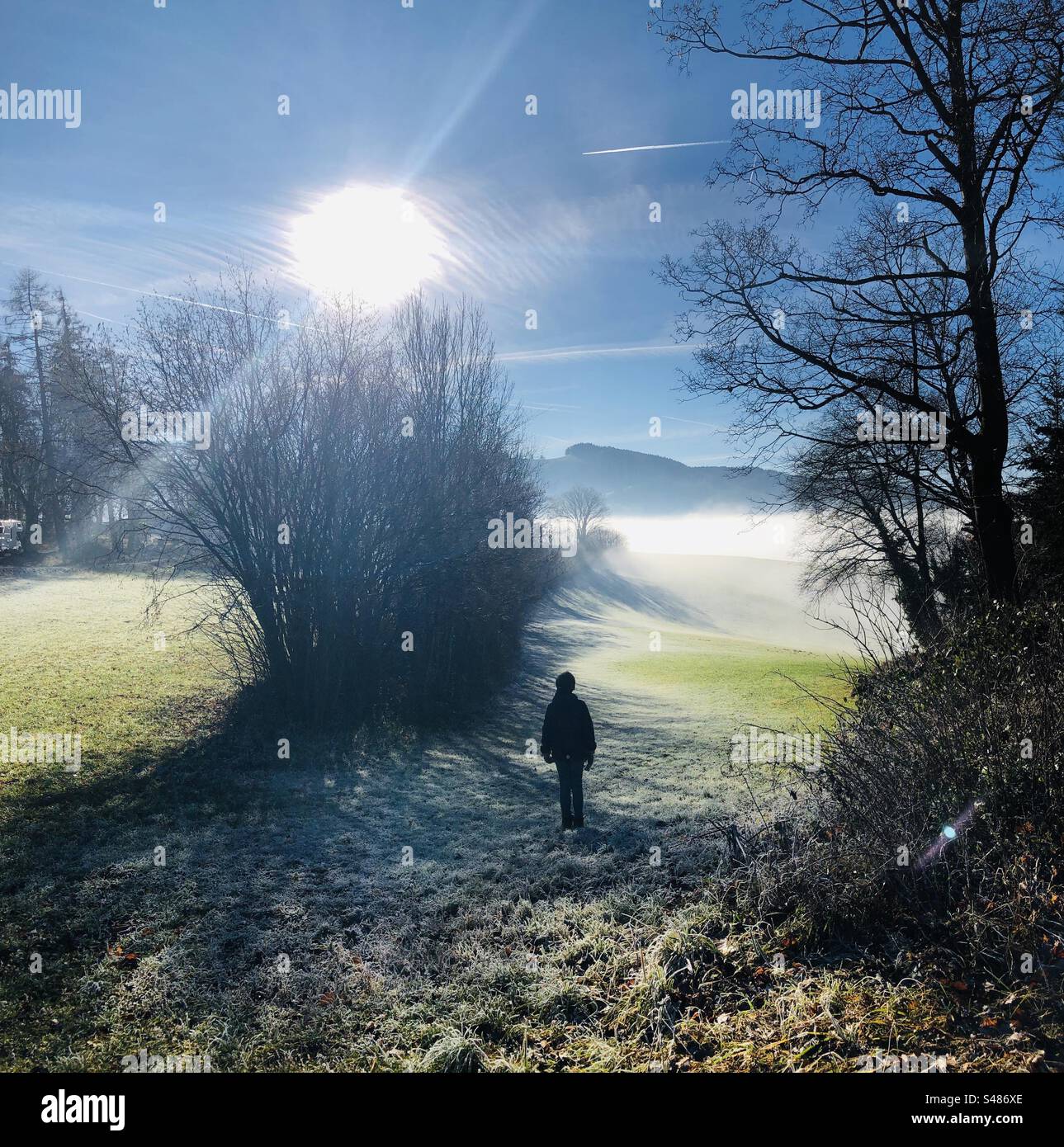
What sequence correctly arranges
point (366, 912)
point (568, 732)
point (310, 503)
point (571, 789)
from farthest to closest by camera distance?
1. point (310, 503)
2. point (571, 789)
3. point (568, 732)
4. point (366, 912)

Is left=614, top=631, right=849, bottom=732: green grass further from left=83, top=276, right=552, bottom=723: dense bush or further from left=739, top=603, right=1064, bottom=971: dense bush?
left=83, top=276, right=552, bottom=723: dense bush

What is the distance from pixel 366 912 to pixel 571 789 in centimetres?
317

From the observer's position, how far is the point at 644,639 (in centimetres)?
3881

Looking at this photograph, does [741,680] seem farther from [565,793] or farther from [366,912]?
[366,912]

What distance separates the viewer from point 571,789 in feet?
29.1

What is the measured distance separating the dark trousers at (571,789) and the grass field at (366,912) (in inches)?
13.0

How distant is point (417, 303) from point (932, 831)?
1715 centimetres

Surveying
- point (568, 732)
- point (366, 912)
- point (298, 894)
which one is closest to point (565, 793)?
point (568, 732)

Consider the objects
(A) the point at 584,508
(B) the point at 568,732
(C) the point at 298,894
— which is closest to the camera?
(C) the point at 298,894

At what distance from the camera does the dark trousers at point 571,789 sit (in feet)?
28.7

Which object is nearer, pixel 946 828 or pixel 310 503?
pixel 946 828

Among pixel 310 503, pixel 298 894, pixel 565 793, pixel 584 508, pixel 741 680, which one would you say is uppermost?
pixel 584 508
